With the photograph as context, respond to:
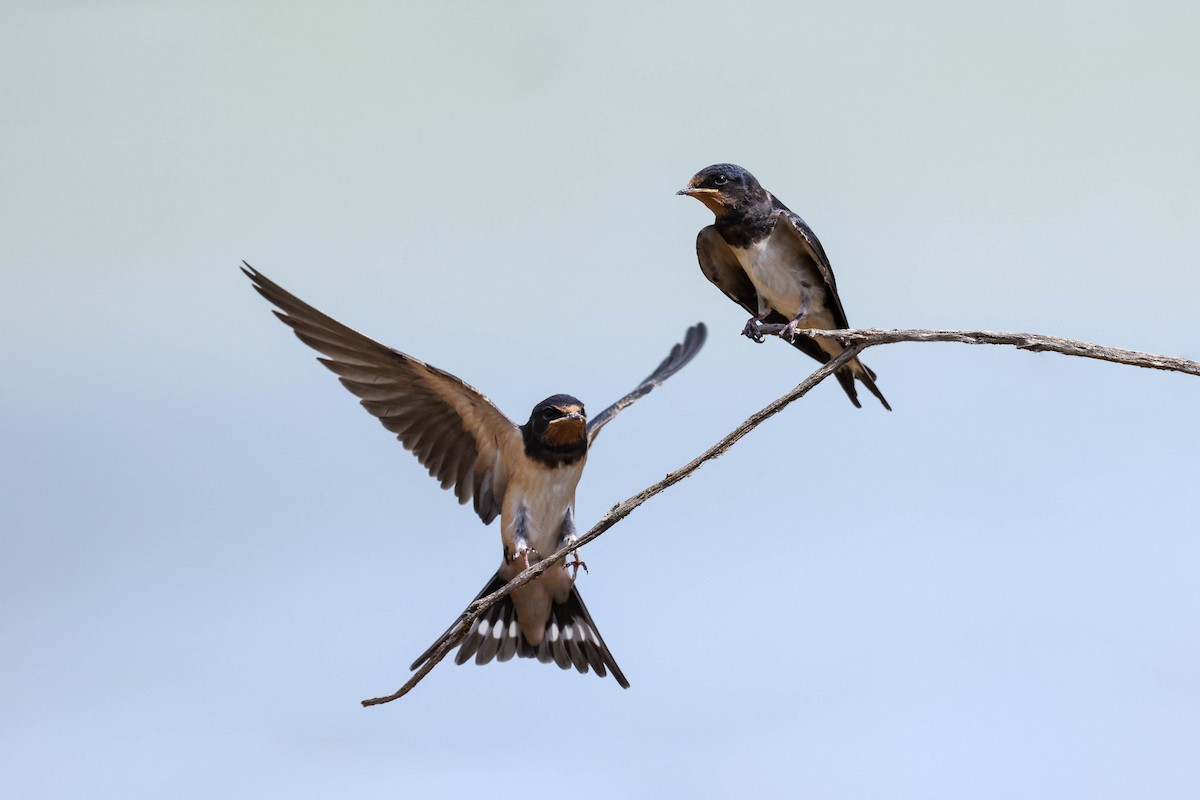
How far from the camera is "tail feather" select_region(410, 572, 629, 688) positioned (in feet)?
20.6

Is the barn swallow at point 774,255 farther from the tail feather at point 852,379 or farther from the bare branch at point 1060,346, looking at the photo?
the bare branch at point 1060,346

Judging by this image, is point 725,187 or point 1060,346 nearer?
point 1060,346

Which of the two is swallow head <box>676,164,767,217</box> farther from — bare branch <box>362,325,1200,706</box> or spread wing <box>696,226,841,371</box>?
bare branch <box>362,325,1200,706</box>

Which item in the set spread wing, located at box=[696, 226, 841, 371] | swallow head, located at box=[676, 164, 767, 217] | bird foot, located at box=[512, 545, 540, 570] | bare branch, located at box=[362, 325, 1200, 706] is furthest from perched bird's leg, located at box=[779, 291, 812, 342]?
bird foot, located at box=[512, 545, 540, 570]

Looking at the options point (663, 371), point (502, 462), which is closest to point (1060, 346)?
point (502, 462)

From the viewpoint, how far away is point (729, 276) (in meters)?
5.81

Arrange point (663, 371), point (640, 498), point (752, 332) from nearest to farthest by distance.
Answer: point (640, 498) < point (752, 332) < point (663, 371)

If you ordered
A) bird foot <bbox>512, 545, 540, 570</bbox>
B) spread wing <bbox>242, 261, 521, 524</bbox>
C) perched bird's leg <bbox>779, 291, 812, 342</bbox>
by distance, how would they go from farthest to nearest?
bird foot <bbox>512, 545, 540, 570</bbox> → spread wing <bbox>242, 261, 521, 524</bbox> → perched bird's leg <bbox>779, 291, 812, 342</bbox>

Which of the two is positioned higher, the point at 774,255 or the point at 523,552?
the point at 774,255

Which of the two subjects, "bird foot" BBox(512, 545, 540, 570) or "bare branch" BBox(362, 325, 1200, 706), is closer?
"bare branch" BBox(362, 325, 1200, 706)

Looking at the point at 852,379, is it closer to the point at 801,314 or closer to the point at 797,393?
the point at 801,314

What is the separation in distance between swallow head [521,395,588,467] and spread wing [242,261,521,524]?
18 centimetres

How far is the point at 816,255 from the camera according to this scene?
18.0 ft

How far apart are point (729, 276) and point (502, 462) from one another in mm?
1337
